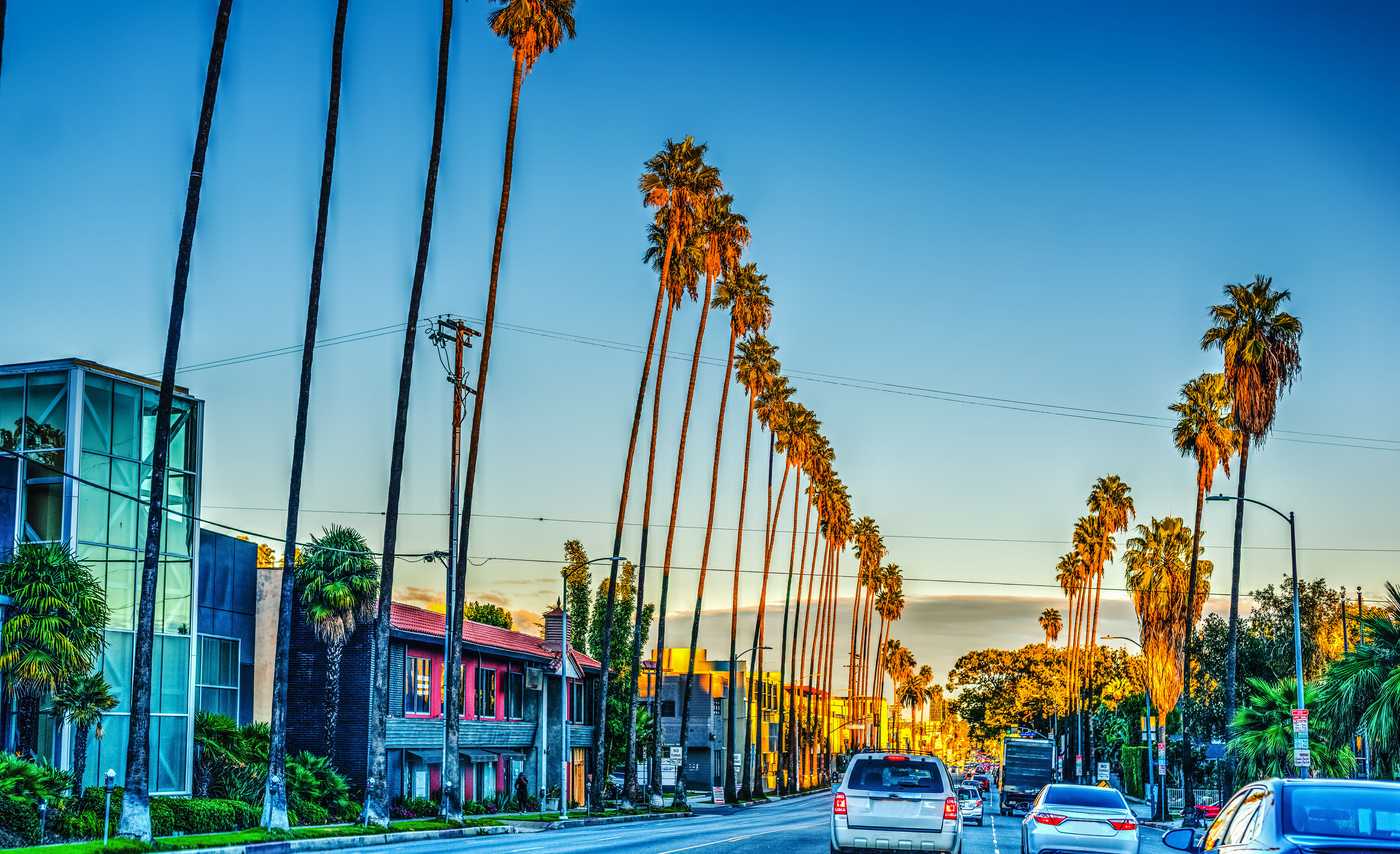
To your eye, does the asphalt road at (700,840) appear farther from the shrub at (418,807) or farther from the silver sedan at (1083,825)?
the shrub at (418,807)

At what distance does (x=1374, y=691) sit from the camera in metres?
25.2

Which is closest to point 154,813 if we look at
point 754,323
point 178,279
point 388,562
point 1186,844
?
point 388,562

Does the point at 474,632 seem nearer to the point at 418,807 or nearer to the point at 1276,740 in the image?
the point at 418,807

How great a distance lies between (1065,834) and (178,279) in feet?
63.4

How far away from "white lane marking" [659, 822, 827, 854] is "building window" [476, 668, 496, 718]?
637 inches

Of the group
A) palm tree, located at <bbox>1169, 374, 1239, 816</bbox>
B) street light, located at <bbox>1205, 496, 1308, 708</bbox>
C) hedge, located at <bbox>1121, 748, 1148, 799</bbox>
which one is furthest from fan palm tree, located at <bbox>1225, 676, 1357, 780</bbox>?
hedge, located at <bbox>1121, 748, 1148, 799</bbox>

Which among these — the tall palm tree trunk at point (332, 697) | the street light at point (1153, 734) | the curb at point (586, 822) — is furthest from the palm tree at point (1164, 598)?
the tall palm tree trunk at point (332, 697)

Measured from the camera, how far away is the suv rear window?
63.1 ft

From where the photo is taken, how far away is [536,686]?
183 feet

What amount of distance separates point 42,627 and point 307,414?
23.2 ft

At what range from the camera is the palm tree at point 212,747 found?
3684 centimetres

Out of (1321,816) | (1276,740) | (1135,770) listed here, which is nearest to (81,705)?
(1321,816)

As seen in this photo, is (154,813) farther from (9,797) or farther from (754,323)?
(754,323)

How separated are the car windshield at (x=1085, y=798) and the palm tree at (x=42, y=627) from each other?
20.4 metres
